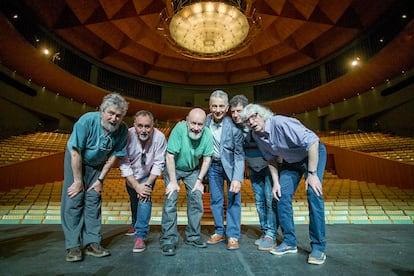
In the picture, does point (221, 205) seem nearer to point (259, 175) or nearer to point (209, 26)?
point (259, 175)

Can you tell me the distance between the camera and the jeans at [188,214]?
1660mm

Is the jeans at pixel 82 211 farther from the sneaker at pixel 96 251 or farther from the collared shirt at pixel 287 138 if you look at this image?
the collared shirt at pixel 287 138

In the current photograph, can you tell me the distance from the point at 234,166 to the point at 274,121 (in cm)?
52

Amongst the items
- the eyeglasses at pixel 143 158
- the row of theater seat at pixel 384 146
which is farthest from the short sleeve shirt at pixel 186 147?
the row of theater seat at pixel 384 146

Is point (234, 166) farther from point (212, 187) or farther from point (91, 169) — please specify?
point (91, 169)

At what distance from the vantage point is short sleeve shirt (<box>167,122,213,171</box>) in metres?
1.76

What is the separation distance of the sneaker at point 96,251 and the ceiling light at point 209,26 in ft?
20.8

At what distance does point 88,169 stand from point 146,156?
0.41m

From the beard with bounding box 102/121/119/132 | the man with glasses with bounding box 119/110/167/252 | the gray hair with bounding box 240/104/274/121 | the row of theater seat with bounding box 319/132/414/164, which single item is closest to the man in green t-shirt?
the man with glasses with bounding box 119/110/167/252

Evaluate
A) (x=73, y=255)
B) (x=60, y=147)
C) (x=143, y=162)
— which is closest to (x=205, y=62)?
(x=60, y=147)

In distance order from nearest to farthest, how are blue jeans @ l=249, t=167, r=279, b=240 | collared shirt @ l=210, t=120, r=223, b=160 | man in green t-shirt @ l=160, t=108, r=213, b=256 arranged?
man in green t-shirt @ l=160, t=108, r=213, b=256, blue jeans @ l=249, t=167, r=279, b=240, collared shirt @ l=210, t=120, r=223, b=160

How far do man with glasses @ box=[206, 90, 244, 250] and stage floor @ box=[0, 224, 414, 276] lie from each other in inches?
8.1

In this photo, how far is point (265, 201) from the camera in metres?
1.92

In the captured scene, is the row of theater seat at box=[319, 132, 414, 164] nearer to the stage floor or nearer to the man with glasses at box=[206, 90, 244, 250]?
the stage floor
